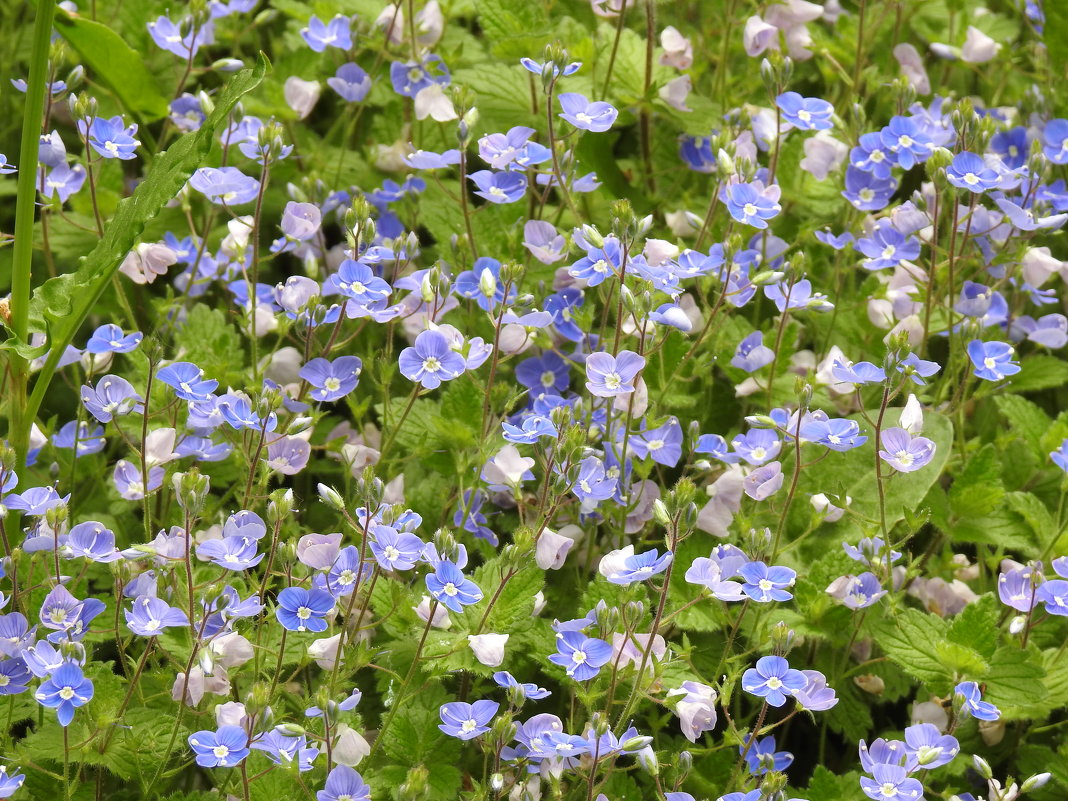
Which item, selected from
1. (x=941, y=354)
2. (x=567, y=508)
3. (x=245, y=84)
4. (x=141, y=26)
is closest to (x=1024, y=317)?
(x=941, y=354)

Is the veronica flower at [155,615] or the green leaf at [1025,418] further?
the green leaf at [1025,418]

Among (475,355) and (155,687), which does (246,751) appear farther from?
(475,355)

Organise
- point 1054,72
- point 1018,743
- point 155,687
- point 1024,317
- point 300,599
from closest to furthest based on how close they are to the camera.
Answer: point 300,599 → point 155,687 → point 1018,743 → point 1024,317 → point 1054,72

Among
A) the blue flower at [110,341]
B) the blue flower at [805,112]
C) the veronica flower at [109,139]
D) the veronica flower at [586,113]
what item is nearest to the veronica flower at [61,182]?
the veronica flower at [109,139]

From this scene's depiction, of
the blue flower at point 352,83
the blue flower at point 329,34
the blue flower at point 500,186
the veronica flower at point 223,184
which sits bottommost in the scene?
the blue flower at point 500,186

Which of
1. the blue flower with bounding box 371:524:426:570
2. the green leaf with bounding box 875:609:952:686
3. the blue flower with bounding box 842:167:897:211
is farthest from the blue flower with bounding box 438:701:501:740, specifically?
the blue flower with bounding box 842:167:897:211

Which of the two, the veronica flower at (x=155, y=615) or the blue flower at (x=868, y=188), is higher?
the blue flower at (x=868, y=188)

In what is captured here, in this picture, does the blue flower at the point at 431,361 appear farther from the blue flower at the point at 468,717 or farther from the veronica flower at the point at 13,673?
the veronica flower at the point at 13,673

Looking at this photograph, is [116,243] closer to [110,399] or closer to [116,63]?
[110,399]
